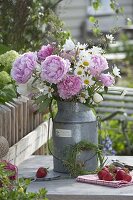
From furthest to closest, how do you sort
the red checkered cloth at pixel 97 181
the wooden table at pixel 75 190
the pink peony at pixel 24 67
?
the pink peony at pixel 24 67 < the red checkered cloth at pixel 97 181 < the wooden table at pixel 75 190

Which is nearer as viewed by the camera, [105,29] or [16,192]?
[16,192]

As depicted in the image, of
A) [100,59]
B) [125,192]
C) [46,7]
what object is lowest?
[125,192]

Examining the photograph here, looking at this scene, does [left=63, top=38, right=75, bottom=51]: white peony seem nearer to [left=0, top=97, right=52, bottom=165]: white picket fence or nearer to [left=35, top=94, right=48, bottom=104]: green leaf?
[left=35, top=94, right=48, bottom=104]: green leaf

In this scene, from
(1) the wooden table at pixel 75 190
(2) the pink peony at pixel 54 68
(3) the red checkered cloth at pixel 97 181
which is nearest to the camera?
(1) the wooden table at pixel 75 190

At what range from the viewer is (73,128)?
13.3 ft

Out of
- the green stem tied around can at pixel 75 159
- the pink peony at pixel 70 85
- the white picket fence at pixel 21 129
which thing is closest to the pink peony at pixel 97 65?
the pink peony at pixel 70 85

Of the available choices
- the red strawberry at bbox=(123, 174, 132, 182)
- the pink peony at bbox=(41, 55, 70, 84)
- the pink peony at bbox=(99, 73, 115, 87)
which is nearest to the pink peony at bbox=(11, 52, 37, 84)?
the pink peony at bbox=(41, 55, 70, 84)

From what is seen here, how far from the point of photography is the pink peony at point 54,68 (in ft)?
12.7

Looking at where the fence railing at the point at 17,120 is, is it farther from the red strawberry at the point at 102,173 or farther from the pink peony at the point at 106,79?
the red strawberry at the point at 102,173

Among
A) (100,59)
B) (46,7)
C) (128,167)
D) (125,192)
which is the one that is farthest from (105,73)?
(46,7)

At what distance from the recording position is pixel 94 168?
4121mm

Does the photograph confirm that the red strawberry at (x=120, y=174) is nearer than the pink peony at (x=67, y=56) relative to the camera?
Yes

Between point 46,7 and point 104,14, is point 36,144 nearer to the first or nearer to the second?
point 46,7

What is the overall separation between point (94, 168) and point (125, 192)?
19.2 inches
